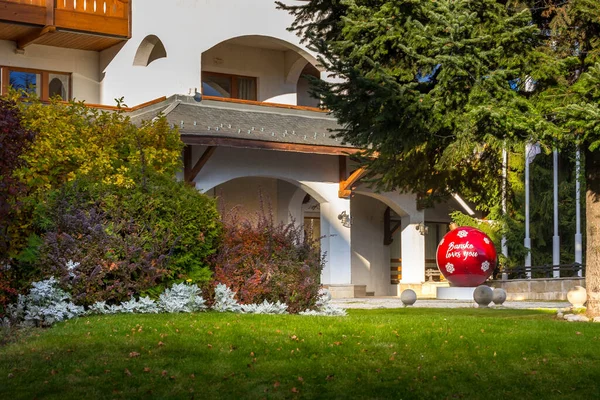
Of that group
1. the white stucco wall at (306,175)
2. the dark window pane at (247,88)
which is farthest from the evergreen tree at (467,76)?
the dark window pane at (247,88)

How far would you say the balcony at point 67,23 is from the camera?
24.7 m

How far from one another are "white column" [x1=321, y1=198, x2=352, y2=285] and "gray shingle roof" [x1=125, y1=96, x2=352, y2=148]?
83.8 inches

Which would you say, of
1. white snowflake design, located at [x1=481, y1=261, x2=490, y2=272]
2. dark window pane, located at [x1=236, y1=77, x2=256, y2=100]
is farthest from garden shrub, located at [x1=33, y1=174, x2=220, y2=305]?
dark window pane, located at [x1=236, y1=77, x2=256, y2=100]

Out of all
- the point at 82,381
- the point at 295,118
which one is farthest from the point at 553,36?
the point at 295,118

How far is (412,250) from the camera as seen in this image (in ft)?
100.0

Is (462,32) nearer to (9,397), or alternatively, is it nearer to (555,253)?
(9,397)

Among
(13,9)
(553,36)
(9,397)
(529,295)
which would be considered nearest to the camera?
(9,397)

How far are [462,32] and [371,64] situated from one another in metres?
1.43

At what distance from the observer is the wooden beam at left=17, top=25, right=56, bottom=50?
24.9 metres

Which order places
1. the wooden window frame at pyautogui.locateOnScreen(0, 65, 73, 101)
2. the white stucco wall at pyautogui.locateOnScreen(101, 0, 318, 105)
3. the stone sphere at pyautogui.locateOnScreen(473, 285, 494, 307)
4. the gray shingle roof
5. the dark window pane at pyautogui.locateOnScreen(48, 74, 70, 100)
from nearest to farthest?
the stone sphere at pyautogui.locateOnScreen(473, 285, 494, 307) < the gray shingle roof < the wooden window frame at pyautogui.locateOnScreen(0, 65, 73, 101) < the white stucco wall at pyautogui.locateOnScreen(101, 0, 318, 105) < the dark window pane at pyautogui.locateOnScreen(48, 74, 70, 100)

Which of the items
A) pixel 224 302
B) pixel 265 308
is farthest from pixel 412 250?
pixel 224 302

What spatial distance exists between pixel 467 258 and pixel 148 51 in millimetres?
10320

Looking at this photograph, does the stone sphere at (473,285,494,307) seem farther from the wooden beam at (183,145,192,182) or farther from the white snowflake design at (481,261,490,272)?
the wooden beam at (183,145,192,182)

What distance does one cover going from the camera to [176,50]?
2703cm
